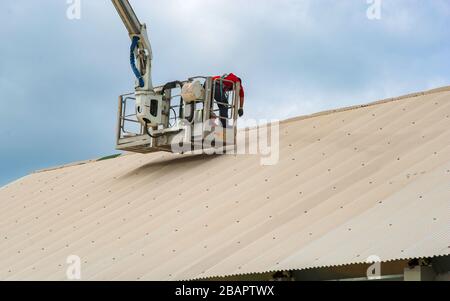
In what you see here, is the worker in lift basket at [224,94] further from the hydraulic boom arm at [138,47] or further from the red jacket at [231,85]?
the hydraulic boom arm at [138,47]

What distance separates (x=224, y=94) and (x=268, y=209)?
6.98m

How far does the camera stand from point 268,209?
1889 centimetres

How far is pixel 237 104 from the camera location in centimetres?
2514

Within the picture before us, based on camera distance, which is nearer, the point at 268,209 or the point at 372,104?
the point at 268,209

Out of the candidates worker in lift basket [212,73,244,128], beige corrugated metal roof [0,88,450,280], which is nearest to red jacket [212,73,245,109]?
worker in lift basket [212,73,244,128]

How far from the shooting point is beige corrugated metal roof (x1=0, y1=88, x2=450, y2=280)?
15.7 metres

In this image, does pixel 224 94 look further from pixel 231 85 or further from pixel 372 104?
pixel 372 104

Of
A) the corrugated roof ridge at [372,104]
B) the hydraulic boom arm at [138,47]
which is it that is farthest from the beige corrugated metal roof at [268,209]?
the hydraulic boom arm at [138,47]

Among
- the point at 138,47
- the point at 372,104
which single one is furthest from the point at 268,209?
the point at 138,47

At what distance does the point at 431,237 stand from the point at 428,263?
1.21 feet
